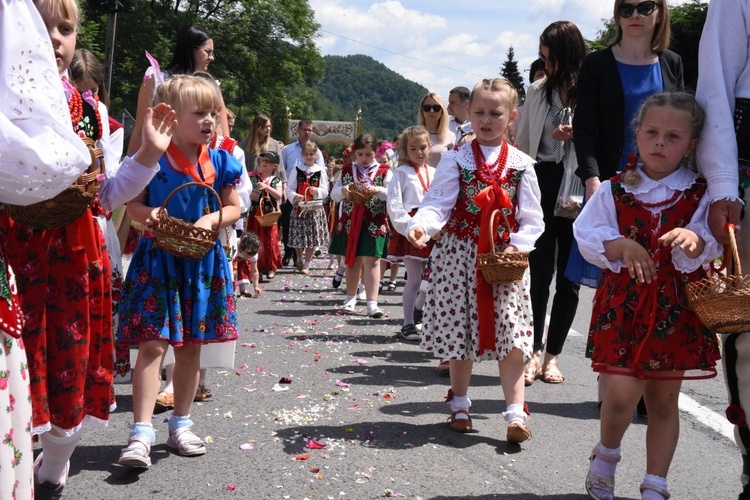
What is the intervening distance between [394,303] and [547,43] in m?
5.53

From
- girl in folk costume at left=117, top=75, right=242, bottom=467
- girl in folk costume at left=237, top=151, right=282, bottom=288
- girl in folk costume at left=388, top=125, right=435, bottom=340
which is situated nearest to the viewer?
girl in folk costume at left=117, top=75, right=242, bottom=467

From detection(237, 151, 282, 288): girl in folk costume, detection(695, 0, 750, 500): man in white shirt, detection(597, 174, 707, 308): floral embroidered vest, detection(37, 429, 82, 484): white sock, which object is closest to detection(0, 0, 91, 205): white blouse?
detection(37, 429, 82, 484): white sock

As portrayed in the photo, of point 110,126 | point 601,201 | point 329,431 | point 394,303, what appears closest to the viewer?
point 601,201

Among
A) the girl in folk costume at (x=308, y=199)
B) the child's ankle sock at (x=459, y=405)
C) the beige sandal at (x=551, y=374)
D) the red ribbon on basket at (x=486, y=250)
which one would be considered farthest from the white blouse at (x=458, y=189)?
the girl in folk costume at (x=308, y=199)

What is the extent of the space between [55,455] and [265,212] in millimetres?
9310

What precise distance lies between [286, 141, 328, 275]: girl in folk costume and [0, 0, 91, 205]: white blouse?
11.5m

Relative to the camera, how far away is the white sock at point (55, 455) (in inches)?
141

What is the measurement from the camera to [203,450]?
450 cm

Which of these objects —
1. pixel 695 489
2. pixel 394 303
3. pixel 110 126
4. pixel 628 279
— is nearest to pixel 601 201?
pixel 628 279

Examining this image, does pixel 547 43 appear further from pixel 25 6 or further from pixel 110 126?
pixel 25 6

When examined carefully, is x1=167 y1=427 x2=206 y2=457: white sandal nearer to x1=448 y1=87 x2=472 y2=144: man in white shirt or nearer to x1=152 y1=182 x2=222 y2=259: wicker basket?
x1=152 y1=182 x2=222 y2=259: wicker basket

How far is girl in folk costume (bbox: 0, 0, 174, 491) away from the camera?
3.27 metres

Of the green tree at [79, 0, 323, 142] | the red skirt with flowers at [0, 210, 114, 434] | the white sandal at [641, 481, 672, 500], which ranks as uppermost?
the green tree at [79, 0, 323, 142]

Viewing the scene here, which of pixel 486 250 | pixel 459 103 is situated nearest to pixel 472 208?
pixel 486 250
